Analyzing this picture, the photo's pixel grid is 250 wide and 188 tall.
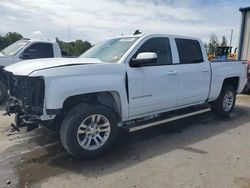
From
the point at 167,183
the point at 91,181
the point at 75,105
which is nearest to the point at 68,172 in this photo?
the point at 91,181

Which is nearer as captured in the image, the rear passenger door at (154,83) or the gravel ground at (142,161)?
the gravel ground at (142,161)

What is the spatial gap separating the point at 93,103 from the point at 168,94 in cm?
161

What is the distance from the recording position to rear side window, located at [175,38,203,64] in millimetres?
5727

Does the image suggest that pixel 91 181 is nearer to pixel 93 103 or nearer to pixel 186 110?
pixel 93 103

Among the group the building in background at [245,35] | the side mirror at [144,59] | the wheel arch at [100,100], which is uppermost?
the building in background at [245,35]

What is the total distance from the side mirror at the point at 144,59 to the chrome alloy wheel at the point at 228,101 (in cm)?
321

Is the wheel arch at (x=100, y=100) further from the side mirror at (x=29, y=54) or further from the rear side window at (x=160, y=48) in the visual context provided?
the side mirror at (x=29, y=54)

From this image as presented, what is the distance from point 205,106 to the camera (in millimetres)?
6949

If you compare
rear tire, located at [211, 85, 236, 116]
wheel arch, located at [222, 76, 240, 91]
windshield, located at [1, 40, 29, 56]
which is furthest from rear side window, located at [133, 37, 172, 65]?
windshield, located at [1, 40, 29, 56]

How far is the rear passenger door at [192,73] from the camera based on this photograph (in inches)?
223

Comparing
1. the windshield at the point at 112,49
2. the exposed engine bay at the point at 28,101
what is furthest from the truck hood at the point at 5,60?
the exposed engine bay at the point at 28,101

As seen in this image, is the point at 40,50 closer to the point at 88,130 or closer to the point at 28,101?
the point at 28,101

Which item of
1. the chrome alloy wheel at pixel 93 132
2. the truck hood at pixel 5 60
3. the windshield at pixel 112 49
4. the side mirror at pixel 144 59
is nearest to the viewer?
the chrome alloy wheel at pixel 93 132

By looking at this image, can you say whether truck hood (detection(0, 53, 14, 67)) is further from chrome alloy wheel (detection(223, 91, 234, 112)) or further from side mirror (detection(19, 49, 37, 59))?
chrome alloy wheel (detection(223, 91, 234, 112))
